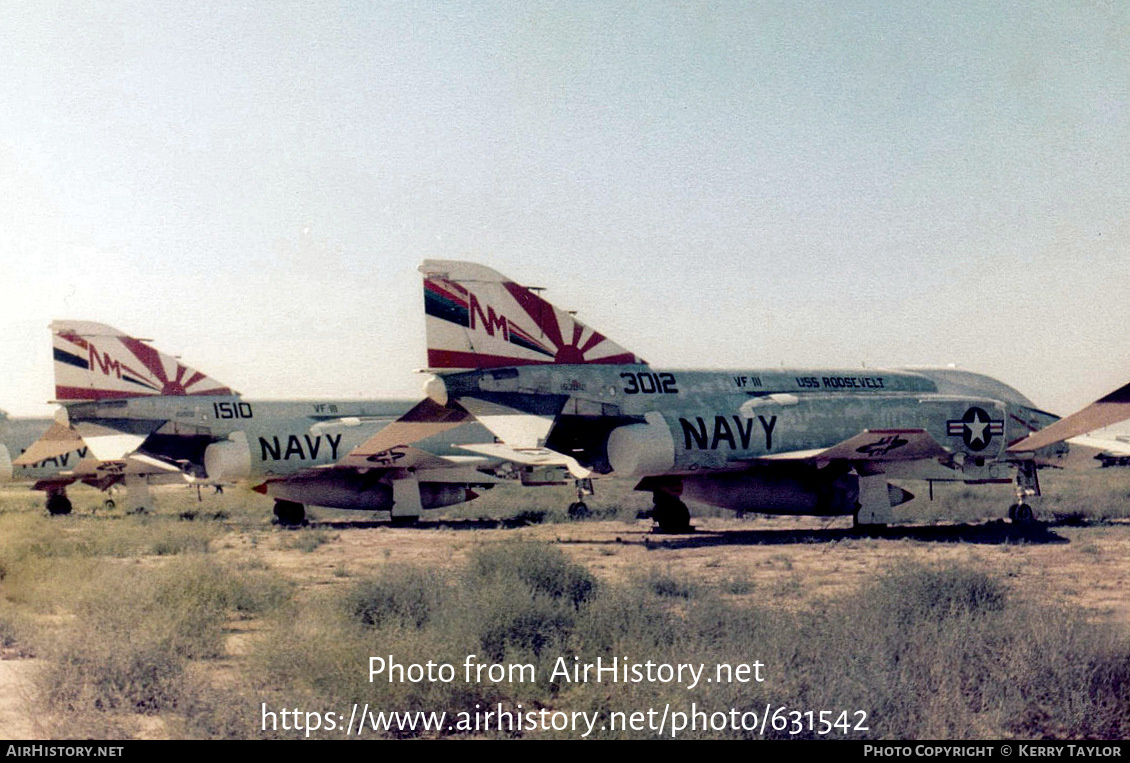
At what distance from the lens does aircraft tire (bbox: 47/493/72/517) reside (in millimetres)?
35656

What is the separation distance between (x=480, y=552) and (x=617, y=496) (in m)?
24.3

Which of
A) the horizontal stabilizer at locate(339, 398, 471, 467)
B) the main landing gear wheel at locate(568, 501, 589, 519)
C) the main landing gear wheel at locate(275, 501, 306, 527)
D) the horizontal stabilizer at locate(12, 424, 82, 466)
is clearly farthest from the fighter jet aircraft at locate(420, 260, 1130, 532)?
the horizontal stabilizer at locate(12, 424, 82, 466)

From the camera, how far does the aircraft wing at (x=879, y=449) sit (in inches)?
744

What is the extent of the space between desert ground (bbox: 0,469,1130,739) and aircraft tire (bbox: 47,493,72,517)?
13.8 meters

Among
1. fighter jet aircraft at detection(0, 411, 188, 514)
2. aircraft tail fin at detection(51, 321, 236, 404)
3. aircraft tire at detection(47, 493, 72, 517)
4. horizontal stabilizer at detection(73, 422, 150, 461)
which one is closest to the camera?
horizontal stabilizer at detection(73, 422, 150, 461)

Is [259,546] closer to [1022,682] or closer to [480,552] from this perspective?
[480,552]

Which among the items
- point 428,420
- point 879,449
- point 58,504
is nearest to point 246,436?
point 428,420

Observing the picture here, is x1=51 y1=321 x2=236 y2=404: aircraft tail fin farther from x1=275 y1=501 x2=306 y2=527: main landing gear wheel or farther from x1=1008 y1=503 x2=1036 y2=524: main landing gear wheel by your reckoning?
x1=1008 y1=503 x2=1036 y2=524: main landing gear wheel

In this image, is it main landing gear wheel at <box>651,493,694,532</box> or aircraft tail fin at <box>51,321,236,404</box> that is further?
aircraft tail fin at <box>51,321,236,404</box>

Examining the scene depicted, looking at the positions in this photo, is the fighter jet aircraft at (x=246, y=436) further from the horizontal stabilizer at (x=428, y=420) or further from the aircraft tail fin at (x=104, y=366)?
the horizontal stabilizer at (x=428, y=420)

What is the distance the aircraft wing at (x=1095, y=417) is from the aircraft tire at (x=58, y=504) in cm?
3734

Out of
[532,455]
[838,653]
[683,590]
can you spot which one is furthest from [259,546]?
[838,653]
